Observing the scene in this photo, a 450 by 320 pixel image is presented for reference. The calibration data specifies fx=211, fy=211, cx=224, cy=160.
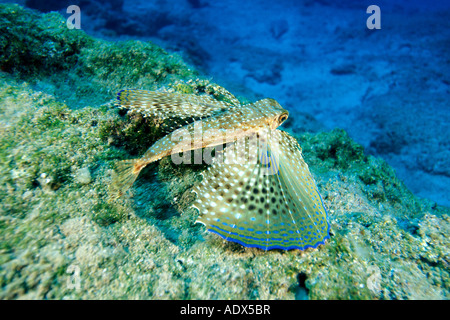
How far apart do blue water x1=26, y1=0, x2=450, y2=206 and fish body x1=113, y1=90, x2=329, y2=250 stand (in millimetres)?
4959

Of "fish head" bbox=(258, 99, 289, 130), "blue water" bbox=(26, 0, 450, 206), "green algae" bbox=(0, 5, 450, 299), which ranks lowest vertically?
"green algae" bbox=(0, 5, 450, 299)

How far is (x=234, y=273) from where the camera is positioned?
6.63 feet

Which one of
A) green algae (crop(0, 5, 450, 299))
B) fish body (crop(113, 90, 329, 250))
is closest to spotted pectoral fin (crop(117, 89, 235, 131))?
fish body (crop(113, 90, 329, 250))

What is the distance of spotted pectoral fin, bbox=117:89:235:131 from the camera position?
3.22 m

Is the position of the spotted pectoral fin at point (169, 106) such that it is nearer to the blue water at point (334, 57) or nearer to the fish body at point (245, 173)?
the fish body at point (245, 173)

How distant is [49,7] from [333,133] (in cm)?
1936

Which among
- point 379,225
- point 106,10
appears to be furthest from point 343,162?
point 106,10

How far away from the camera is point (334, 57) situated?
1527 centimetres

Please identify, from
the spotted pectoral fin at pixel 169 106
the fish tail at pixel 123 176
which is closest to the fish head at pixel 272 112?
the spotted pectoral fin at pixel 169 106

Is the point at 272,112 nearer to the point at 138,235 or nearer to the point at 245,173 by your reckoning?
the point at 245,173

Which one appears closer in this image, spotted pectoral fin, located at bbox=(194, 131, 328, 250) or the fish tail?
spotted pectoral fin, located at bbox=(194, 131, 328, 250)

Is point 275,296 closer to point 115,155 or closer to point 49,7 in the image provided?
point 115,155

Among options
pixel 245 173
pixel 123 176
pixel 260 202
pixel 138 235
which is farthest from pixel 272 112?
pixel 138 235

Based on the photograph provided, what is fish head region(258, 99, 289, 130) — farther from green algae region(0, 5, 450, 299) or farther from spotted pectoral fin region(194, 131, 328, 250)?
green algae region(0, 5, 450, 299)
